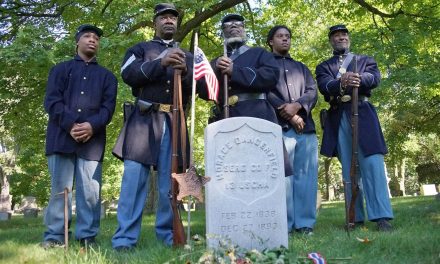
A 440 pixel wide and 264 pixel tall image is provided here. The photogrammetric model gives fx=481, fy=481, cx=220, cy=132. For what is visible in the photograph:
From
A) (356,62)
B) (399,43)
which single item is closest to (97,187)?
(356,62)

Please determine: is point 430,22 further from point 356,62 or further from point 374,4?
point 356,62

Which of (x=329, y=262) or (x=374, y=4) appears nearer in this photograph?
(x=329, y=262)

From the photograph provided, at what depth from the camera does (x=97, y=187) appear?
5160 millimetres

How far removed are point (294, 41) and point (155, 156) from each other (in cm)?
1466

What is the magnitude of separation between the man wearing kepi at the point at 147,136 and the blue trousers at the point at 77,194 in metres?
0.47

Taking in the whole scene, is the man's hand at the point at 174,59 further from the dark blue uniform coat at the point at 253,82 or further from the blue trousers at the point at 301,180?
the blue trousers at the point at 301,180

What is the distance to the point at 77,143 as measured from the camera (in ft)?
16.6

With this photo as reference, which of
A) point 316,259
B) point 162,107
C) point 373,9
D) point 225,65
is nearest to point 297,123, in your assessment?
point 225,65

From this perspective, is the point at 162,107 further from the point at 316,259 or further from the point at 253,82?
the point at 316,259

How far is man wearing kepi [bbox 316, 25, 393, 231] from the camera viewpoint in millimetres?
5684

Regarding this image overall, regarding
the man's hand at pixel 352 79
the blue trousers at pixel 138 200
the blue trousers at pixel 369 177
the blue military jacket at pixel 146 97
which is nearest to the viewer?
the blue trousers at pixel 138 200

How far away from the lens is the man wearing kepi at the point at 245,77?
16.4ft

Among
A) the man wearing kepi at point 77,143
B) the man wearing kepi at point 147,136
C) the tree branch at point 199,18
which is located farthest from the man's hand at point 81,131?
the tree branch at point 199,18

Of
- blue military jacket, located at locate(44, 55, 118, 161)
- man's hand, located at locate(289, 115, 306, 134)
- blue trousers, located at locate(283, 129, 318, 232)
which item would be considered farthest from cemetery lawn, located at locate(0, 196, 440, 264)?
man's hand, located at locate(289, 115, 306, 134)
